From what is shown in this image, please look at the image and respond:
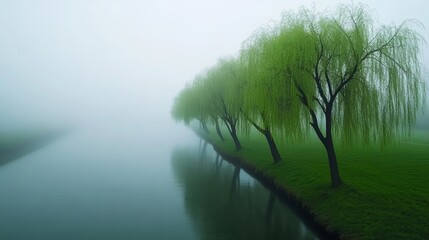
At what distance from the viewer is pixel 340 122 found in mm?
17453

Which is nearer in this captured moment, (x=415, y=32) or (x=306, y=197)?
(x=415, y=32)

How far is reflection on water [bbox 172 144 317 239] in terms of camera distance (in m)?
15.7

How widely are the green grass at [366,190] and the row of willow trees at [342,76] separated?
6.04 ft

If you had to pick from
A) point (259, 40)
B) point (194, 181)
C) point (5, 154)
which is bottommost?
point (194, 181)

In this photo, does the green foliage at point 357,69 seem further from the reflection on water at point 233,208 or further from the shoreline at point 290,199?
the reflection on water at point 233,208

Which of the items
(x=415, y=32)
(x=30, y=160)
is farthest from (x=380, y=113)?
(x=30, y=160)

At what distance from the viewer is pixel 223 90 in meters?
34.4

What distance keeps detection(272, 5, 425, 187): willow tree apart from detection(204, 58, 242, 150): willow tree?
1100cm

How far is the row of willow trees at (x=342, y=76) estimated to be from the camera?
15609 mm

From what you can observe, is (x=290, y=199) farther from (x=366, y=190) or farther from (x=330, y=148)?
(x=366, y=190)

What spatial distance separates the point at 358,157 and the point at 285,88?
11.4 metres

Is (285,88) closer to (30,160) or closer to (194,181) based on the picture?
(194,181)

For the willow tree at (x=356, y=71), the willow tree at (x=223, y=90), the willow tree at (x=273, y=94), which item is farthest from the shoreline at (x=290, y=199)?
the willow tree at (x=223, y=90)

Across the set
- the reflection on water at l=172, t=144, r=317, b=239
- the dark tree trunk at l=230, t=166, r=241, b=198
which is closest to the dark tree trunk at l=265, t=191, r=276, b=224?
the reflection on water at l=172, t=144, r=317, b=239
